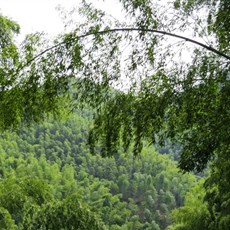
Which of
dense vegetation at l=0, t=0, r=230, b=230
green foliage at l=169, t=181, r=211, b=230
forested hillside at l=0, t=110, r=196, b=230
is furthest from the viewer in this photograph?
forested hillside at l=0, t=110, r=196, b=230

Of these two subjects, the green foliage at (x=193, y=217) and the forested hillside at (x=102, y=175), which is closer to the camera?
the green foliage at (x=193, y=217)

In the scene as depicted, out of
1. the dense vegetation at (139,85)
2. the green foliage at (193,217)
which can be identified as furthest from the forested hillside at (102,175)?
the dense vegetation at (139,85)

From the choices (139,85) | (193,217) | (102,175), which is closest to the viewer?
(139,85)

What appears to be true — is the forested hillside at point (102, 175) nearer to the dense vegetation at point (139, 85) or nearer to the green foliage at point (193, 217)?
the green foliage at point (193, 217)

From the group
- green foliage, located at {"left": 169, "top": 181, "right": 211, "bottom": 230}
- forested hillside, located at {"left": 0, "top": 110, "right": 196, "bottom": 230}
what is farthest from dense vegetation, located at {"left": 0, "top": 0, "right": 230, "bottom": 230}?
forested hillside, located at {"left": 0, "top": 110, "right": 196, "bottom": 230}

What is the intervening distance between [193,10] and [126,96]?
3.12 feet

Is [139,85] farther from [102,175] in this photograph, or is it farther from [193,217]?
[102,175]

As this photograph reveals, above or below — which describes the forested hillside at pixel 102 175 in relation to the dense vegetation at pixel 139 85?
above

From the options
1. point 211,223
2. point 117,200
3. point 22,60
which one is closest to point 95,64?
point 22,60

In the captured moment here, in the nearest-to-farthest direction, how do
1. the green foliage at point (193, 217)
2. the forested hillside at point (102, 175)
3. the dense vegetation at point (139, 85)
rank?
1. the dense vegetation at point (139, 85)
2. the green foliage at point (193, 217)
3. the forested hillside at point (102, 175)

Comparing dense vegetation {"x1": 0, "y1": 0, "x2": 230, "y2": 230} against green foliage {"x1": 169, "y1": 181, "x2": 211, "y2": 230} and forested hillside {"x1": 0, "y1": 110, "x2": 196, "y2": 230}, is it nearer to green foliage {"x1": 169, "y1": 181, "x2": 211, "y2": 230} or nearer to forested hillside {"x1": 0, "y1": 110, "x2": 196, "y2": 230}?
green foliage {"x1": 169, "y1": 181, "x2": 211, "y2": 230}

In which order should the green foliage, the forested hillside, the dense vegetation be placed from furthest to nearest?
the forested hillside → the green foliage → the dense vegetation

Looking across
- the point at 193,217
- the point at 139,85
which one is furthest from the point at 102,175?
the point at 139,85

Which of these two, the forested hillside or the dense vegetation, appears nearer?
the dense vegetation
